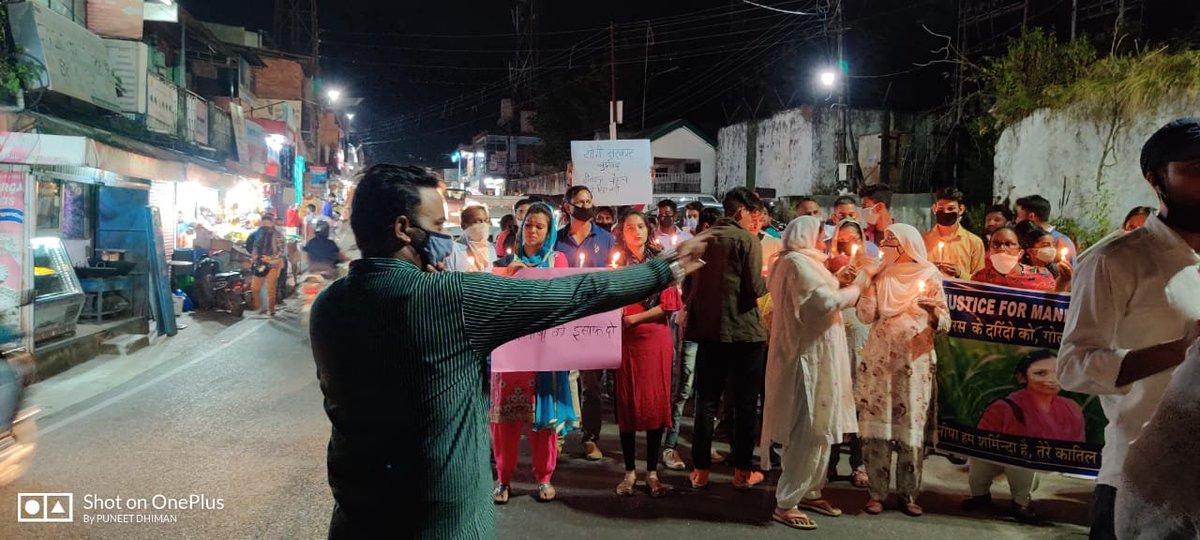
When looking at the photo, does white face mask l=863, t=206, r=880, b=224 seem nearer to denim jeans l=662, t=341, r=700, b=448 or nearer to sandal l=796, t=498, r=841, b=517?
denim jeans l=662, t=341, r=700, b=448

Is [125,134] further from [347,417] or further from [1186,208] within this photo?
[1186,208]

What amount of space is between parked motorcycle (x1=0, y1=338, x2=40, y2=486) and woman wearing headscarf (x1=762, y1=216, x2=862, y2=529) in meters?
5.08

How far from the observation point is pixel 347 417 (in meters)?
2.02

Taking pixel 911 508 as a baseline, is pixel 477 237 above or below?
above

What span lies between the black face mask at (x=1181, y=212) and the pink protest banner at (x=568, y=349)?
300cm

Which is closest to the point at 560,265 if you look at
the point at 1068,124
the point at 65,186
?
the point at 1068,124

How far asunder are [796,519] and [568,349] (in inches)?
72.7

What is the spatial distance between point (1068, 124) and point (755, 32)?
23.3 meters

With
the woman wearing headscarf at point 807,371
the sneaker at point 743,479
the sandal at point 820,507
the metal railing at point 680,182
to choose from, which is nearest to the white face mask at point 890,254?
the woman wearing headscarf at point 807,371

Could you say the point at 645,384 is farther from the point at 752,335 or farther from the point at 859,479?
the point at 859,479

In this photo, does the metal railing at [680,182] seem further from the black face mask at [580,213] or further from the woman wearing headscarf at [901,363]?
the woman wearing headscarf at [901,363]

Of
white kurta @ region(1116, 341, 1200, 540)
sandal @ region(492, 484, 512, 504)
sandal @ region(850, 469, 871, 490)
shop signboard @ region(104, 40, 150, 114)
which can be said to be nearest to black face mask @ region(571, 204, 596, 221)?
sandal @ region(492, 484, 512, 504)

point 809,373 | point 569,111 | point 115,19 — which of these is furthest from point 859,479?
point 569,111

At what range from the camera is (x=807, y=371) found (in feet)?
15.6
